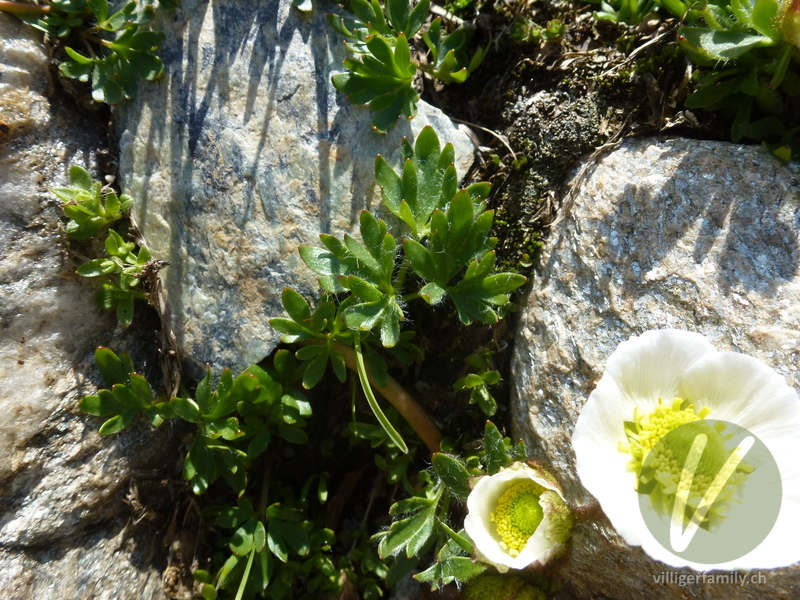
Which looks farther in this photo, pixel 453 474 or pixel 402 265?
pixel 402 265

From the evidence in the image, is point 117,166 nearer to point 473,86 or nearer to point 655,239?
point 473,86

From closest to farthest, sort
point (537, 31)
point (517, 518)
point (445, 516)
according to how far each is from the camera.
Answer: point (517, 518)
point (445, 516)
point (537, 31)

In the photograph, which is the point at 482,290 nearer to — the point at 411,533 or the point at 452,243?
the point at 452,243

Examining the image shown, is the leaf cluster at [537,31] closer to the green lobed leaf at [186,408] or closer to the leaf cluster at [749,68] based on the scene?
the leaf cluster at [749,68]

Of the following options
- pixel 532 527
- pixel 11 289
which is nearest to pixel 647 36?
→ pixel 532 527

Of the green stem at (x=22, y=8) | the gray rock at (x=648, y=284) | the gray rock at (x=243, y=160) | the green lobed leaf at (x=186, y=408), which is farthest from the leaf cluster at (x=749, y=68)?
the green stem at (x=22, y=8)

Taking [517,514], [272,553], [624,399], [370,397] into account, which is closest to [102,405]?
[272,553]
